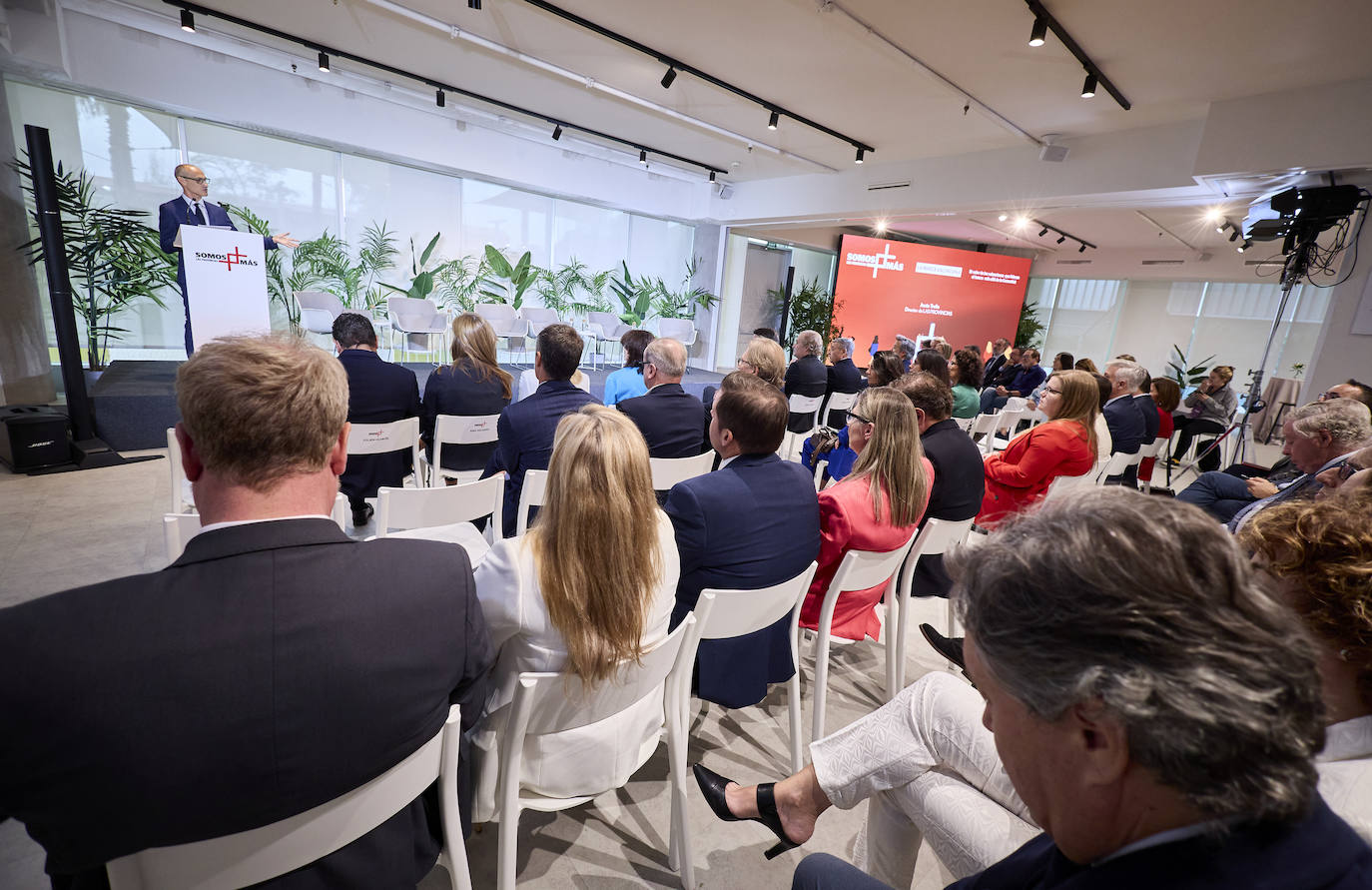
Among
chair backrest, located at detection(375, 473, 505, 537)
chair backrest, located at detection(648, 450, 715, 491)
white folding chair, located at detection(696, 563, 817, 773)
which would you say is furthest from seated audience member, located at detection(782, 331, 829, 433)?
white folding chair, located at detection(696, 563, 817, 773)

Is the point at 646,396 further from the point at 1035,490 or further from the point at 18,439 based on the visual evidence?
the point at 18,439

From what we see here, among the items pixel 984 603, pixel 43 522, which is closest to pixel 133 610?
pixel 984 603

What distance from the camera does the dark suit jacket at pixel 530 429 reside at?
274 cm

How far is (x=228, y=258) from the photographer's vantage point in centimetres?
433

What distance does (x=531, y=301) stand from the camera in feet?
32.3

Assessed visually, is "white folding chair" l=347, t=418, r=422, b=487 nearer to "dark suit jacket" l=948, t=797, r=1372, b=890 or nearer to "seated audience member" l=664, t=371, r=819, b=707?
"seated audience member" l=664, t=371, r=819, b=707

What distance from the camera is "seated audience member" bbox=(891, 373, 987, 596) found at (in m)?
2.46

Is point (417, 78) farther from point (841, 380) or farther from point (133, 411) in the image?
point (841, 380)

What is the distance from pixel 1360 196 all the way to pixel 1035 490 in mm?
3802

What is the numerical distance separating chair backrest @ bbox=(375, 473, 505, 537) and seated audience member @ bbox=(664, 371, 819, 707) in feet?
2.97

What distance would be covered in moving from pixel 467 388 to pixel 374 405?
0.49 meters

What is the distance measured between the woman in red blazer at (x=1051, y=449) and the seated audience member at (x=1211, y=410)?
460cm

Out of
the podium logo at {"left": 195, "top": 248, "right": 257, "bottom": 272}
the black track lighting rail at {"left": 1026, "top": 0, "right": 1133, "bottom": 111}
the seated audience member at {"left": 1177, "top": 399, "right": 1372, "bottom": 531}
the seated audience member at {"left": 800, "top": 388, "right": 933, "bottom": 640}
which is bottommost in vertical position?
the seated audience member at {"left": 800, "top": 388, "right": 933, "bottom": 640}

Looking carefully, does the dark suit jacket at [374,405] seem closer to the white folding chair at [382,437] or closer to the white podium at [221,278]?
→ the white folding chair at [382,437]
